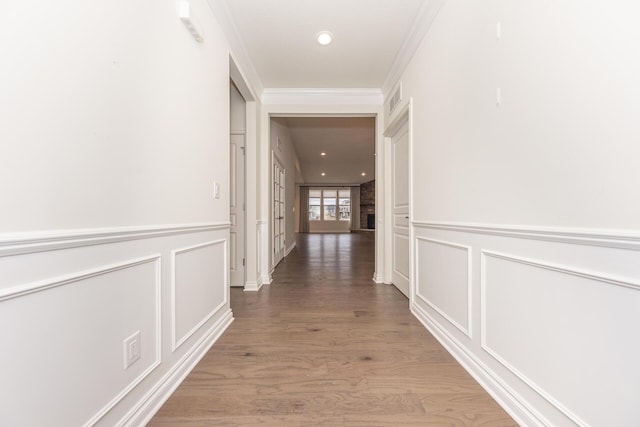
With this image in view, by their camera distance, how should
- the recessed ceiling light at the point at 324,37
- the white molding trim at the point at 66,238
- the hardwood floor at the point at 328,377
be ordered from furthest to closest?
1. the recessed ceiling light at the point at 324,37
2. the hardwood floor at the point at 328,377
3. the white molding trim at the point at 66,238

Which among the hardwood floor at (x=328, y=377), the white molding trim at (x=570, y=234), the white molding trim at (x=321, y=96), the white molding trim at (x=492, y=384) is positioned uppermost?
the white molding trim at (x=321, y=96)

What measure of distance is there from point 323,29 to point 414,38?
2.58 feet

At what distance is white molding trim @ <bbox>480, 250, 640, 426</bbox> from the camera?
91 centimetres

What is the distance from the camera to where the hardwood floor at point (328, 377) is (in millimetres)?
1299

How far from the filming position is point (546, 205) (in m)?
1.13

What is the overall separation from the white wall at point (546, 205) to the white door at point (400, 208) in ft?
3.59

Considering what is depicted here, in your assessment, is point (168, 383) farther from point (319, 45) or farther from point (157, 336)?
point (319, 45)

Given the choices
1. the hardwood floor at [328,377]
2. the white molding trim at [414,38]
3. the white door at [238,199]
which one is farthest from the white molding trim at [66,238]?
the white molding trim at [414,38]

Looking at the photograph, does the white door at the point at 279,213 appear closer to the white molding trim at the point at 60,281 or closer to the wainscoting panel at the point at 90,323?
the wainscoting panel at the point at 90,323

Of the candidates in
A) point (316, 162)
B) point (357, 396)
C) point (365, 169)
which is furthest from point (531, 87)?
point (365, 169)

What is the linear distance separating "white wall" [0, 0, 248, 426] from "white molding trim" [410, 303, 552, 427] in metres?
1.61

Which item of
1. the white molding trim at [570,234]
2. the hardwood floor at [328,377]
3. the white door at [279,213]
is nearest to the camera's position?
the white molding trim at [570,234]

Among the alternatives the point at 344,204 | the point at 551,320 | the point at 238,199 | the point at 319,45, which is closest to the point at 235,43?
the point at 319,45

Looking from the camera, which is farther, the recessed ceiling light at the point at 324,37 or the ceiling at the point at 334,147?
the ceiling at the point at 334,147
